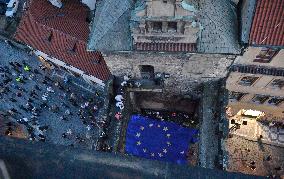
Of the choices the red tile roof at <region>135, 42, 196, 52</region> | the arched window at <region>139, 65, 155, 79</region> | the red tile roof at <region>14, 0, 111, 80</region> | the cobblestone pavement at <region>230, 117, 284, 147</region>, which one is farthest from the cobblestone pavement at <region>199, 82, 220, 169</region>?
the red tile roof at <region>14, 0, 111, 80</region>

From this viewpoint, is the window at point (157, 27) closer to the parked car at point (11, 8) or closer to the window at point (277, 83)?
the window at point (277, 83)

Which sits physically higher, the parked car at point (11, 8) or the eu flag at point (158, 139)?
the parked car at point (11, 8)

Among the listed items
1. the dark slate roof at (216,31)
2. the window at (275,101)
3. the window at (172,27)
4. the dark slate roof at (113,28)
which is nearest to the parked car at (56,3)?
the dark slate roof at (113,28)

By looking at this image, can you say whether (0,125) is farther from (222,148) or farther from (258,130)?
(258,130)

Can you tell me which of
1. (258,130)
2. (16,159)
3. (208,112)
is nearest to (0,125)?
(208,112)

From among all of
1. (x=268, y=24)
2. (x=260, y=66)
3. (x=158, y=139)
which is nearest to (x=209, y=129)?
(x=158, y=139)

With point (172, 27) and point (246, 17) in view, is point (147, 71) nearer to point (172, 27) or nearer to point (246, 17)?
point (172, 27)
